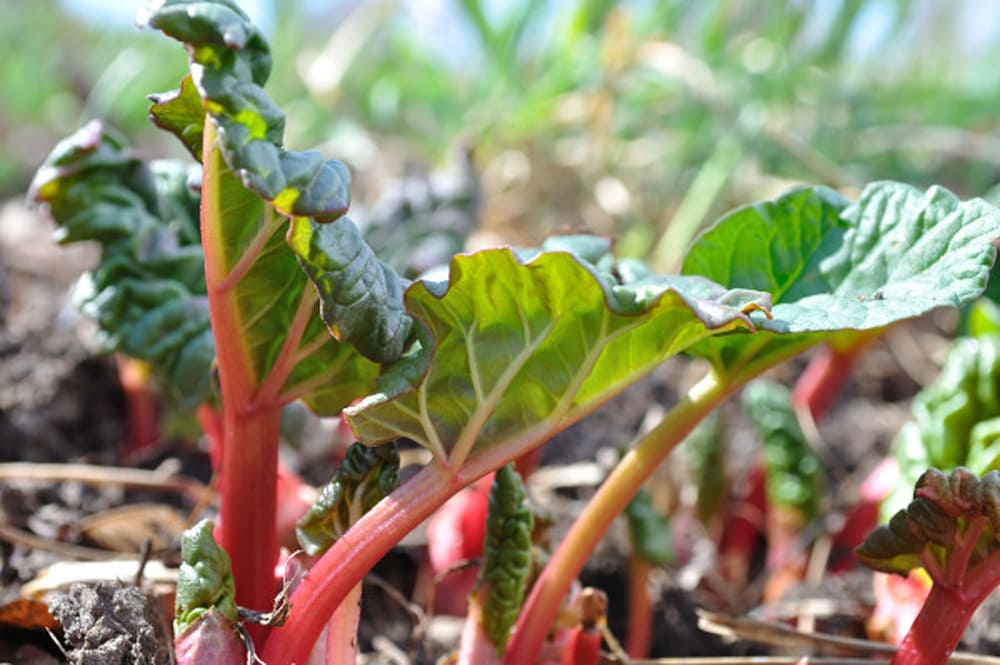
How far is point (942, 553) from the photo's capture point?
857mm

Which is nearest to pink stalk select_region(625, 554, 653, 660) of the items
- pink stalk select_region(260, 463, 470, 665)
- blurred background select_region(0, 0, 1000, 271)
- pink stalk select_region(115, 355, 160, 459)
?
pink stalk select_region(260, 463, 470, 665)

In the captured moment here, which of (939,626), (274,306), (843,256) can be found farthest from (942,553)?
(274,306)

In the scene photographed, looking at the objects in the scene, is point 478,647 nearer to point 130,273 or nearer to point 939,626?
point 939,626

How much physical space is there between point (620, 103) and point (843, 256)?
192 centimetres

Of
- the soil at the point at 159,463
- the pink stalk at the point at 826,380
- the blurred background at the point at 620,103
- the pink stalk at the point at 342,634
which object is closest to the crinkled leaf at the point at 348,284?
the pink stalk at the point at 342,634

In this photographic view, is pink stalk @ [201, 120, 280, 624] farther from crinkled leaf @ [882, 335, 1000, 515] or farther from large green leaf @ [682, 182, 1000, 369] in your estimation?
crinkled leaf @ [882, 335, 1000, 515]

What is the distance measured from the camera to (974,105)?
2.92 meters

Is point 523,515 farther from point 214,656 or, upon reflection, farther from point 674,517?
point 674,517

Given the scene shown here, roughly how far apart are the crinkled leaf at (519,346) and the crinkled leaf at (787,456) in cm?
76

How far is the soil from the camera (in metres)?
0.98

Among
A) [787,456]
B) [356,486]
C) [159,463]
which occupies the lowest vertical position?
[159,463]

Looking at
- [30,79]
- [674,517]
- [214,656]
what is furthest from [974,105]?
[30,79]

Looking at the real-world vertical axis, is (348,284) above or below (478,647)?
above

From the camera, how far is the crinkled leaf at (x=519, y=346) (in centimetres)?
75
